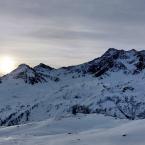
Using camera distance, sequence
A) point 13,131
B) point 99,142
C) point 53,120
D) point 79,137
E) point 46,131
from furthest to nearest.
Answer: point 53,120
point 13,131
point 46,131
point 79,137
point 99,142

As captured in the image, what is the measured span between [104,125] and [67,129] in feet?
11.4

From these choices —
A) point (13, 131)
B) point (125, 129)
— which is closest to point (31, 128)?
point (13, 131)

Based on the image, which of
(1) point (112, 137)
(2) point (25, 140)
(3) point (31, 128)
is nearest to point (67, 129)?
(3) point (31, 128)

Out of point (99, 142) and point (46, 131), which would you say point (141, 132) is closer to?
point (99, 142)

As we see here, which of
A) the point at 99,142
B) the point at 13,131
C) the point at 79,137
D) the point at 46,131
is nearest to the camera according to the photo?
the point at 99,142

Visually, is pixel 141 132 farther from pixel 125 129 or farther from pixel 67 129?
pixel 67 129

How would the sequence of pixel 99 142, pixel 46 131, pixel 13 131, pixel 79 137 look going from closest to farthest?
pixel 99 142, pixel 79 137, pixel 46 131, pixel 13 131

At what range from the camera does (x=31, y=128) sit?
37719 mm

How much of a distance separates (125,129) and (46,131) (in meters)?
11.6

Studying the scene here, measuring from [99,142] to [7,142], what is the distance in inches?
237

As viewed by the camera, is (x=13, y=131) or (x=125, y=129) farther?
(x=13, y=131)

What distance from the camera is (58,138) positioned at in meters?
25.1

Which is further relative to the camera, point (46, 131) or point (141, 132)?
point (46, 131)

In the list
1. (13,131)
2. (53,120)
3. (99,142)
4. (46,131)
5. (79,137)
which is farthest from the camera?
(53,120)
